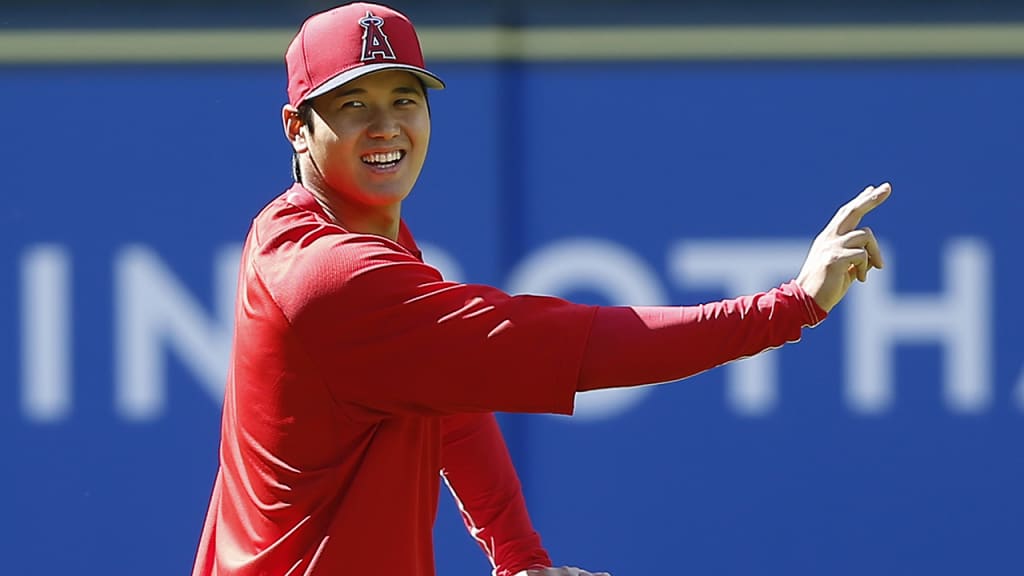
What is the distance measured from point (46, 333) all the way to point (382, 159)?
202 cm

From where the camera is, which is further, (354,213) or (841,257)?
(354,213)

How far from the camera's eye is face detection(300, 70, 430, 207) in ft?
7.54

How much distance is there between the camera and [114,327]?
4.05 m

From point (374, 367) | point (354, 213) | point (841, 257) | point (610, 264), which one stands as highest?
point (610, 264)

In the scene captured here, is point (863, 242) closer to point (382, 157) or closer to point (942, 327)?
point (382, 157)

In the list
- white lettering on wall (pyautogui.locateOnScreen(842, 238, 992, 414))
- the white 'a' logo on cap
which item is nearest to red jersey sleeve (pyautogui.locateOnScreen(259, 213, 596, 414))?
the white 'a' logo on cap

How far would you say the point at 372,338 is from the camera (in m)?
2.15

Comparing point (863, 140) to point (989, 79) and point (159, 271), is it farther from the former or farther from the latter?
point (159, 271)

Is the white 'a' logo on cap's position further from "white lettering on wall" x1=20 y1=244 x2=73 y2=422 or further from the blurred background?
"white lettering on wall" x1=20 y1=244 x2=73 y2=422

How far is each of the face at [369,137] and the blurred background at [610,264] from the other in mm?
1695

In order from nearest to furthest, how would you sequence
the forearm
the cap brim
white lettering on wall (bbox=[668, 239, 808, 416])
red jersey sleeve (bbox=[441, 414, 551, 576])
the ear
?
the forearm < the cap brim < the ear < red jersey sleeve (bbox=[441, 414, 551, 576]) < white lettering on wall (bbox=[668, 239, 808, 416])

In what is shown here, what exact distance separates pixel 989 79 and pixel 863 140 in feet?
1.12

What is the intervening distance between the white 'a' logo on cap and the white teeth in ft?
0.46

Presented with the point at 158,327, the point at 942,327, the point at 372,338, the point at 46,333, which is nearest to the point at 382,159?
the point at 372,338
